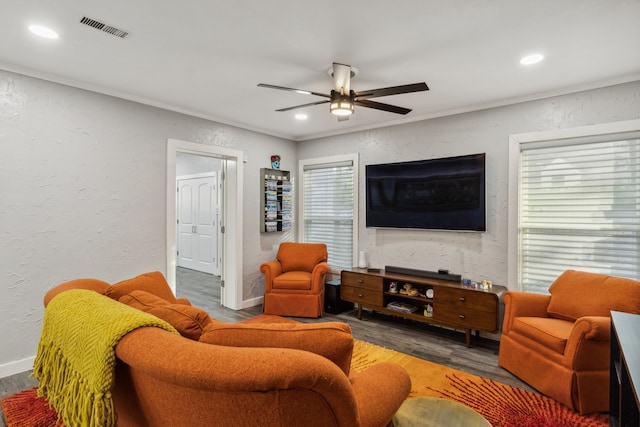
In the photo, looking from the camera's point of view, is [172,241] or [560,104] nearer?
[560,104]

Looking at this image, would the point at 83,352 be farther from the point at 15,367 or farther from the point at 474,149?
the point at 474,149

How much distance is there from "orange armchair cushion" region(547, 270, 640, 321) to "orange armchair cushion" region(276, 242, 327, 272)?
266 centimetres

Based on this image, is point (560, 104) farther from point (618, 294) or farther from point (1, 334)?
point (1, 334)

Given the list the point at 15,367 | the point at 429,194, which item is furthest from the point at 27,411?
the point at 429,194

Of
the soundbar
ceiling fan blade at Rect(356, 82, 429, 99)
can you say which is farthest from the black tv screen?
ceiling fan blade at Rect(356, 82, 429, 99)

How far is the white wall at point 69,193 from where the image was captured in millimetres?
2795

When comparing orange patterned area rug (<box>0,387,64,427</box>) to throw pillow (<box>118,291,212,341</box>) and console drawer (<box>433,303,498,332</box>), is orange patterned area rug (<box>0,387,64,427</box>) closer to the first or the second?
throw pillow (<box>118,291,212,341</box>)

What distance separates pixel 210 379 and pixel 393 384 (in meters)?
0.88

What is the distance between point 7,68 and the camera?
2.73 m

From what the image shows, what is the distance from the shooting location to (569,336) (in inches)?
93.0

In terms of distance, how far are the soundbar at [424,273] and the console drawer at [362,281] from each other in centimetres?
27

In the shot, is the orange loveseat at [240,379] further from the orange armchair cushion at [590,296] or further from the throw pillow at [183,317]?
the orange armchair cushion at [590,296]

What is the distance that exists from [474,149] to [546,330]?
6.67 ft

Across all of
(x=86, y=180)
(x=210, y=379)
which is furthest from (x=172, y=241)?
(x=210, y=379)
